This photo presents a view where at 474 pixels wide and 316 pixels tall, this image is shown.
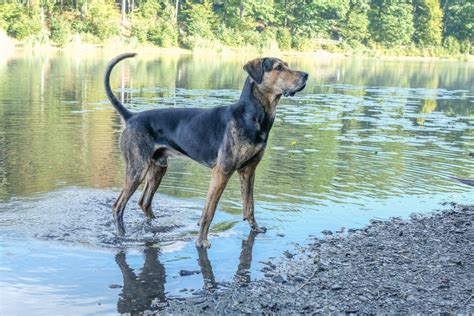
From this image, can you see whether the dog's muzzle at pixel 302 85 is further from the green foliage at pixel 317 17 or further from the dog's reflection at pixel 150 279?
the green foliage at pixel 317 17

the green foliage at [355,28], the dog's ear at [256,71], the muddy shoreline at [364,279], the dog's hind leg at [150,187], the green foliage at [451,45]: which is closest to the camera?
the muddy shoreline at [364,279]

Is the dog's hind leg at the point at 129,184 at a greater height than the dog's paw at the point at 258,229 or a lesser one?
greater

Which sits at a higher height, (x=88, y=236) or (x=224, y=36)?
(x=224, y=36)

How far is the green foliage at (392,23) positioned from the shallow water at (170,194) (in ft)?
194

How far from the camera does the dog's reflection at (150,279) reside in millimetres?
5617

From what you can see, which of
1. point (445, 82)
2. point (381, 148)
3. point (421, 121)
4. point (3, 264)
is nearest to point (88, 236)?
point (3, 264)

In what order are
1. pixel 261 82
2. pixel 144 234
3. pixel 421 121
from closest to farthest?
pixel 261 82, pixel 144 234, pixel 421 121

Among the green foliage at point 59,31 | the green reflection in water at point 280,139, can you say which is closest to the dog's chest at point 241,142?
the green reflection in water at point 280,139

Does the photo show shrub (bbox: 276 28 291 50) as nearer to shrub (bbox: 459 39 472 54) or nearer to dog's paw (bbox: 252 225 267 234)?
shrub (bbox: 459 39 472 54)

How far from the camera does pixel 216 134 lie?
7398 millimetres

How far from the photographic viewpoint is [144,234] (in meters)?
7.66

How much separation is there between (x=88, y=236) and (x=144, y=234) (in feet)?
2.27

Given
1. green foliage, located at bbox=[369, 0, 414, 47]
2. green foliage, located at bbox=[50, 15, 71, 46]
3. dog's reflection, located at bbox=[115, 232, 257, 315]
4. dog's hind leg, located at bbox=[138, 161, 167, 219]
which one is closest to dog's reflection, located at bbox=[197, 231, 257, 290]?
dog's reflection, located at bbox=[115, 232, 257, 315]

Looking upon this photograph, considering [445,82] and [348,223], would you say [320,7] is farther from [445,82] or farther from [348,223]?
[348,223]
